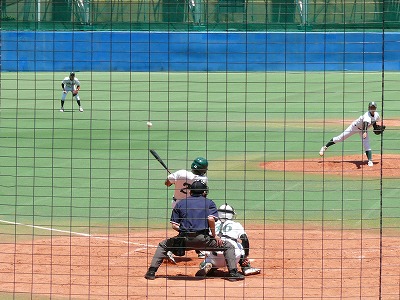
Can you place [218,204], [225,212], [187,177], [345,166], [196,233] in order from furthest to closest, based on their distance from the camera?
[345,166] < [218,204] < [187,177] < [225,212] < [196,233]

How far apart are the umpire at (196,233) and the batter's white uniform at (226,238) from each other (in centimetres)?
24

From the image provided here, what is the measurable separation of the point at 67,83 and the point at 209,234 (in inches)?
870

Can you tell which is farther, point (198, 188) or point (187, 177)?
point (187, 177)

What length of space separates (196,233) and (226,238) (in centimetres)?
82

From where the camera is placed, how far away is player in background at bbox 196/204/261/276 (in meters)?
11.7

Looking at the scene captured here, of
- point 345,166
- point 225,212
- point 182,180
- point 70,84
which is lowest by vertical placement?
point 345,166

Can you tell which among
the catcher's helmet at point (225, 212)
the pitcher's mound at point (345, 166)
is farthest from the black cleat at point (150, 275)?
the pitcher's mound at point (345, 166)

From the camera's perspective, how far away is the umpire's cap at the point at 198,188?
37.7 ft

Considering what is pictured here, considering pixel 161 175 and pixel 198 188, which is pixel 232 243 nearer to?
pixel 198 188

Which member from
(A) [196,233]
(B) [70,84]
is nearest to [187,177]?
(A) [196,233]

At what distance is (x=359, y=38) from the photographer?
134 feet

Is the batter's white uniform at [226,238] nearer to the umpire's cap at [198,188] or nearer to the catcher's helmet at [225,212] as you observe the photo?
the catcher's helmet at [225,212]

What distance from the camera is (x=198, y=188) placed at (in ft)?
37.6

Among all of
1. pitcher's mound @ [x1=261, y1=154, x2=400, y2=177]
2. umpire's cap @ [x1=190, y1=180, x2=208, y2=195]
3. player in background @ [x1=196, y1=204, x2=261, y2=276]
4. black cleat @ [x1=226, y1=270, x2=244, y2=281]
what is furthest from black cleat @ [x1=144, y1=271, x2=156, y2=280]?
pitcher's mound @ [x1=261, y1=154, x2=400, y2=177]
